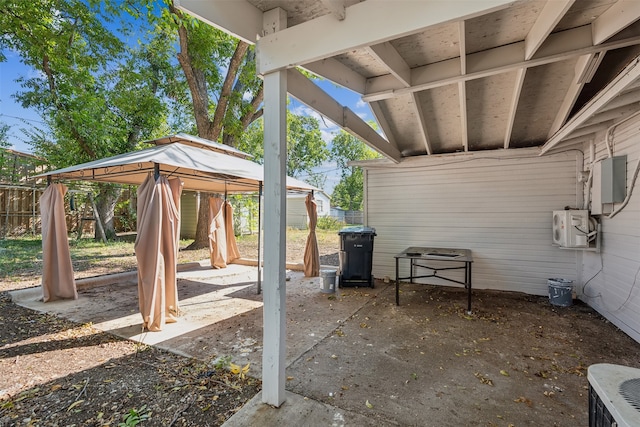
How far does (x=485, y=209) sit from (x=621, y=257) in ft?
6.61

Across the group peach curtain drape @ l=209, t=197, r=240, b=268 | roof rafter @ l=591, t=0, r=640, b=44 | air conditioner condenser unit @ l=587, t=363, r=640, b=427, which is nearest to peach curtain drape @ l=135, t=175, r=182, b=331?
peach curtain drape @ l=209, t=197, r=240, b=268

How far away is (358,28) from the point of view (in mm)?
1742

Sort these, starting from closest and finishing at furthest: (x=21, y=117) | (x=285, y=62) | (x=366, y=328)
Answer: (x=285, y=62) < (x=366, y=328) < (x=21, y=117)

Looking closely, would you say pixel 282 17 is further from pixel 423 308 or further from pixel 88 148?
pixel 88 148

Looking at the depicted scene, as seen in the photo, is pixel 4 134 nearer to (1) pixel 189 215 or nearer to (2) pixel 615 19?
(1) pixel 189 215

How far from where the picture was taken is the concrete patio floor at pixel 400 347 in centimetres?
205

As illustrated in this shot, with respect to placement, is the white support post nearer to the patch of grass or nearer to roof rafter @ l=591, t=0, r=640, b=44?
roof rafter @ l=591, t=0, r=640, b=44

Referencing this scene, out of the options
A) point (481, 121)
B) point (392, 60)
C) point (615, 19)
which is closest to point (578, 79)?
point (615, 19)

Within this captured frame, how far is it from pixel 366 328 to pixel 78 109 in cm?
974

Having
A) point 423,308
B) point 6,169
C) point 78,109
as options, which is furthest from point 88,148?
point 423,308

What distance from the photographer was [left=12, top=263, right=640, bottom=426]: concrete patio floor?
6.72 ft

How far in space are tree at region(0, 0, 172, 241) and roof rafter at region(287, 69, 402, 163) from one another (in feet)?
22.1

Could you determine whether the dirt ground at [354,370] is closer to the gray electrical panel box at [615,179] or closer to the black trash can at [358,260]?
the black trash can at [358,260]

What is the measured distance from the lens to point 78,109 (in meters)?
8.25
